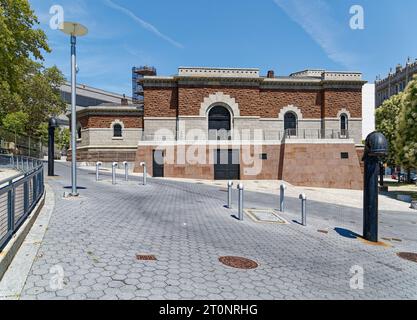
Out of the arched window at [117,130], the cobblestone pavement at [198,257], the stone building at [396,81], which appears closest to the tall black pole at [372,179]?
the cobblestone pavement at [198,257]

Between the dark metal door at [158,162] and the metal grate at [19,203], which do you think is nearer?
the metal grate at [19,203]

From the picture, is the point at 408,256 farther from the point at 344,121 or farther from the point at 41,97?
the point at 41,97

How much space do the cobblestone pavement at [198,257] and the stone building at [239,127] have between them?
46.9 ft

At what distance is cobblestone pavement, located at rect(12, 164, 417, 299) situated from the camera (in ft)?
13.5

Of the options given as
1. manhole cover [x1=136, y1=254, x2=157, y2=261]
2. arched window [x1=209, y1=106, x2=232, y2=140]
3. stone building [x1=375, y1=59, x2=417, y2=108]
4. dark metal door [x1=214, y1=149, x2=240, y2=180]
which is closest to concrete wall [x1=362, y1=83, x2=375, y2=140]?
stone building [x1=375, y1=59, x2=417, y2=108]

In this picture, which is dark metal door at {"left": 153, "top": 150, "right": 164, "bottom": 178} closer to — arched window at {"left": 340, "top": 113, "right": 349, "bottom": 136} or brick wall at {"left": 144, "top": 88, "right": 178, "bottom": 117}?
brick wall at {"left": 144, "top": 88, "right": 178, "bottom": 117}

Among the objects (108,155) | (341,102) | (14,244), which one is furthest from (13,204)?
(341,102)

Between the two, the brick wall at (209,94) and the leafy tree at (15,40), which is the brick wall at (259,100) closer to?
the brick wall at (209,94)

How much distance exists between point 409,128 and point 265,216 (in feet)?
56.9

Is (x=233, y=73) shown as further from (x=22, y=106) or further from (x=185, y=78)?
(x=22, y=106)

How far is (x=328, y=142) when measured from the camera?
2473 centimetres

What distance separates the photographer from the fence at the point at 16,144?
20259 mm
